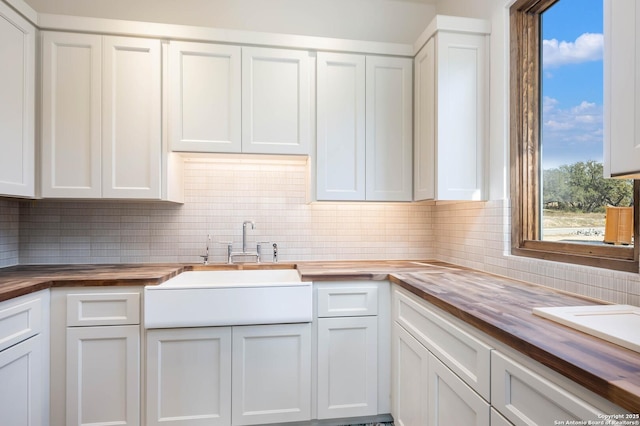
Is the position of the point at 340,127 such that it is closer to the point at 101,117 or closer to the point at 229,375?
the point at 101,117

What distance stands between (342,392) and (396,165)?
1.39 metres

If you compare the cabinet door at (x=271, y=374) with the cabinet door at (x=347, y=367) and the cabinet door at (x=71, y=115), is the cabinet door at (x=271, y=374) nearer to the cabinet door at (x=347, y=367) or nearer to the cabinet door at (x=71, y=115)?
the cabinet door at (x=347, y=367)

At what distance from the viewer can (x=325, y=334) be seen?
180cm

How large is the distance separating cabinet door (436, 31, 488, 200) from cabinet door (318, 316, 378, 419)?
88cm

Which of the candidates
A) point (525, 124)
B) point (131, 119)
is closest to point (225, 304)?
point (131, 119)

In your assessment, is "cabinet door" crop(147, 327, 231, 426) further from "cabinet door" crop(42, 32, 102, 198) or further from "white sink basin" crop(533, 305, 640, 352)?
"white sink basin" crop(533, 305, 640, 352)

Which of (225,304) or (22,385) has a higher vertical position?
(225,304)

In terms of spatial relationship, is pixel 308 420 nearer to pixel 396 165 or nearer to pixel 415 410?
pixel 415 410

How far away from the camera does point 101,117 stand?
192 cm

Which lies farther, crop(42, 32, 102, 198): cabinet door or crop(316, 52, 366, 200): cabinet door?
crop(316, 52, 366, 200): cabinet door

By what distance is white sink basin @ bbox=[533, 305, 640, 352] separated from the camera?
812 mm

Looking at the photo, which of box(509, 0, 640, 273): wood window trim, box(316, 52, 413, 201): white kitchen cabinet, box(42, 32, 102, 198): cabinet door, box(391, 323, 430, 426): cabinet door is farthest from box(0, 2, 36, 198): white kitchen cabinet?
box(509, 0, 640, 273): wood window trim

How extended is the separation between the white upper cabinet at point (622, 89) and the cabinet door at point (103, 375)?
2.02 meters

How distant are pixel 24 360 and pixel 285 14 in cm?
254
